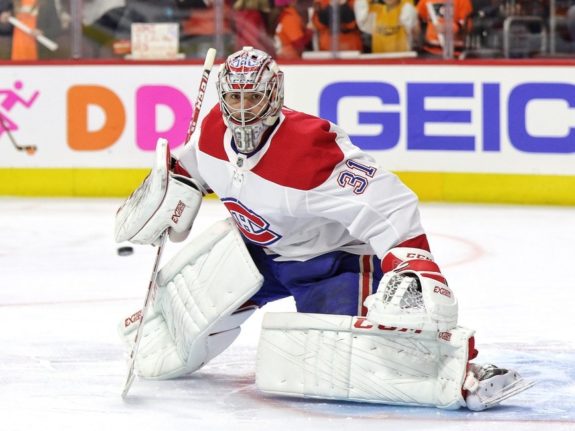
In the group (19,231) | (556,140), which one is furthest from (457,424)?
(556,140)

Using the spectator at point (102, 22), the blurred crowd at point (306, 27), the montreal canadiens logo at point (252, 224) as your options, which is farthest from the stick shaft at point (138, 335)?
the spectator at point (102, 22)

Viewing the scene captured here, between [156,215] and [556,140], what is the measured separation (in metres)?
4.14

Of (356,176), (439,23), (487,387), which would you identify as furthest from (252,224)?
(439,23)

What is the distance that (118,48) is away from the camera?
25.8 ft

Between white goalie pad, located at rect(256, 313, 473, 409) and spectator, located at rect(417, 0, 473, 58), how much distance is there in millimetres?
4369

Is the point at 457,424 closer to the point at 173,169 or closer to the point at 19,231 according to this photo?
the point at 173,169

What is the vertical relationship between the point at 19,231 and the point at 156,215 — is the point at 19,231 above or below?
below

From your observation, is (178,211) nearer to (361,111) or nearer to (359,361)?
(359,361)

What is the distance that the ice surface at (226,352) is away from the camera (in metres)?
3.12

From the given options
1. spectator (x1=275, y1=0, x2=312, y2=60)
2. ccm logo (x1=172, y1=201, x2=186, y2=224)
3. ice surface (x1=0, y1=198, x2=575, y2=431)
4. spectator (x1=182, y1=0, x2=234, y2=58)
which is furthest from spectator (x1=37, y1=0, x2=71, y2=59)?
ccm logo (x1=172, y1=201, x2=186, y2=224)

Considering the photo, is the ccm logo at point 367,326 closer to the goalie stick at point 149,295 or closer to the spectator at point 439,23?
the goalie stick at point 149,295

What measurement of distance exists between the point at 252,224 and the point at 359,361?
0.43 m

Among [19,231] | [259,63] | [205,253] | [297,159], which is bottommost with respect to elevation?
[19,231]

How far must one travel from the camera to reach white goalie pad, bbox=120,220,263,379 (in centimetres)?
340
